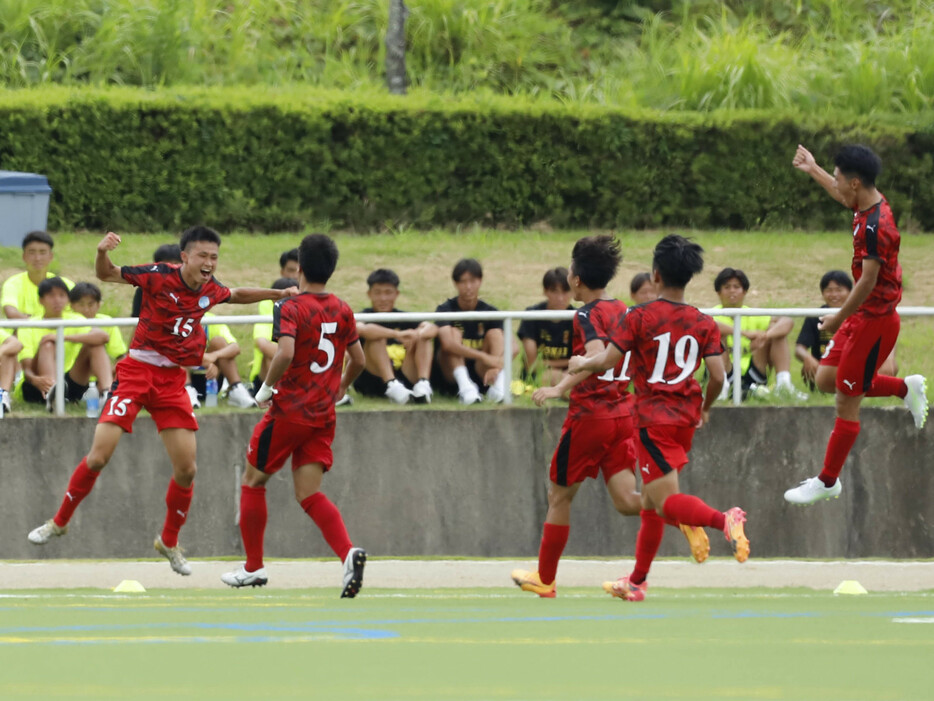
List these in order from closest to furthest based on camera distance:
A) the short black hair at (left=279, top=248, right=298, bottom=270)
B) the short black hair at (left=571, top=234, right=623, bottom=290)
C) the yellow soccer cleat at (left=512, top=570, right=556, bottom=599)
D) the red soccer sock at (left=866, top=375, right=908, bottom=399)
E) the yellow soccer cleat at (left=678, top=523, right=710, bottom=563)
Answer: the yellow soccer cleat at (left=678, top=523, right=710, bottom=563) < the short black hair at (left=571, top=234, right=623, bottom=290) < the yellow soccer cleat at (left=512, top=570, right=556, bottom=599) < the red soccer sock at (left=866, top=375, right=908, bottom=399) < the short black hair at (left=279, top=248, right=298, bottom=270)

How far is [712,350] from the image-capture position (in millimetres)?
9180

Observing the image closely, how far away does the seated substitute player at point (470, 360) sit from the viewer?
45.6 feet

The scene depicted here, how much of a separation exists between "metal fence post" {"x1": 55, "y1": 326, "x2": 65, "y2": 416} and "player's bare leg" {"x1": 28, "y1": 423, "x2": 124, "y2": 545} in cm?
296

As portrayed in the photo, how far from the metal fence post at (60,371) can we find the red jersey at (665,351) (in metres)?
5.84

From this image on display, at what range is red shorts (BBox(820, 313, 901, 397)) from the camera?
9.89 metres

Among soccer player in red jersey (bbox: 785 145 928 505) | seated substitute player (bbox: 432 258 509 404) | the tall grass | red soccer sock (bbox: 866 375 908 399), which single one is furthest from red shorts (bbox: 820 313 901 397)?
the tall grass

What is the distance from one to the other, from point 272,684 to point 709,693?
1422mm

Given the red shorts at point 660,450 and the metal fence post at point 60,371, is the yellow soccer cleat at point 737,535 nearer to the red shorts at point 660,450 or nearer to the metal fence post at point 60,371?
the red shorts at point 660,450

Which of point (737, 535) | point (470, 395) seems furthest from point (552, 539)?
point (470, 395)

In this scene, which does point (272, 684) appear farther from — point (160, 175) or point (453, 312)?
point (160, 175)

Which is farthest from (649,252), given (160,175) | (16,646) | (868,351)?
(16,646)

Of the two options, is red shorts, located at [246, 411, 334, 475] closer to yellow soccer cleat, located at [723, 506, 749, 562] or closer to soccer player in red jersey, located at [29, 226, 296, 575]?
soccer player in red jersey, located at [29, 226, 296, 575]

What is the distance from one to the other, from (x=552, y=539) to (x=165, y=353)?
106 inches

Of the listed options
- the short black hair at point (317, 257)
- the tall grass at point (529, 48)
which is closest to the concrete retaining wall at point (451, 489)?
the short black hair at point (317, 257)
